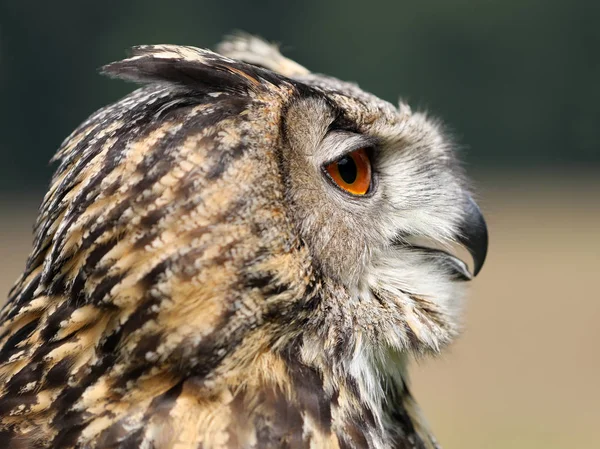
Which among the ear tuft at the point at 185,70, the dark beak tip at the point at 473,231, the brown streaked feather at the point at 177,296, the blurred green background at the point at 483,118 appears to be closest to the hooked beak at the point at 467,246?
the dark beak tip at the point at 473,231

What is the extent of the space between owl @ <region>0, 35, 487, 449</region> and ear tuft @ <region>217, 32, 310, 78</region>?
2.80ft

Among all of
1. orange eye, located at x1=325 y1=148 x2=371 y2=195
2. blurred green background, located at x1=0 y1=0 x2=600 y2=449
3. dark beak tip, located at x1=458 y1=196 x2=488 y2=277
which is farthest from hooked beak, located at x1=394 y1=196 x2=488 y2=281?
blurred green background, located at x1=0 y1=0 x2=600 y2=449

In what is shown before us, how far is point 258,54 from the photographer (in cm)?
271

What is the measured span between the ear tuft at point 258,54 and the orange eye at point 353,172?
0.76m

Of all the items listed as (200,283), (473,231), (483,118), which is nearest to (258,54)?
(473,231)

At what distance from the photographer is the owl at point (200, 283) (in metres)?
1.49

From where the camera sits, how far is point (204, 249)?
150cm

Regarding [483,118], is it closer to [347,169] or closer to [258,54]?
[258,54]

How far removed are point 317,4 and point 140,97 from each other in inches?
659

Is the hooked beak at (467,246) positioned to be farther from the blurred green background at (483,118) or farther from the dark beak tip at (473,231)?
the blurred green background at (483,118)

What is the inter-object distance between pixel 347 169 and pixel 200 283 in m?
0.51

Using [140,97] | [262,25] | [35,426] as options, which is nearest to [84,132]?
[140,97]

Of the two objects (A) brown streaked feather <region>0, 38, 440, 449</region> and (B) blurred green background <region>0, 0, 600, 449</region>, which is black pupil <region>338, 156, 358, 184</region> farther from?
(B) blurred green background <region>0, 0, 600, 449</region>

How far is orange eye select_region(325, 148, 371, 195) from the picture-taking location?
1799mm
